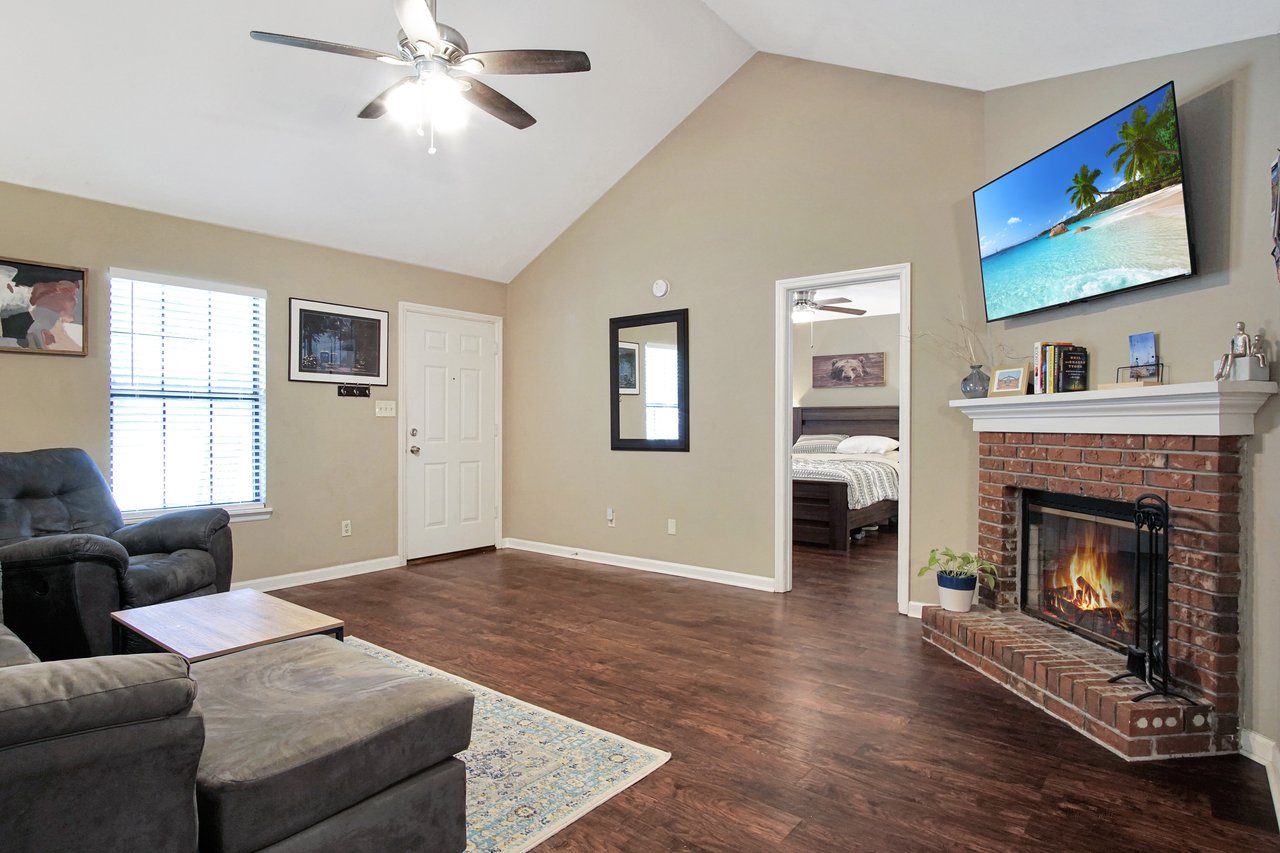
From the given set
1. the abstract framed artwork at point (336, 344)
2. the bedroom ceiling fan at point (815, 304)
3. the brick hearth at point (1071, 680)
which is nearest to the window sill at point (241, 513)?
the abstract framed artwork at point (336, 344)

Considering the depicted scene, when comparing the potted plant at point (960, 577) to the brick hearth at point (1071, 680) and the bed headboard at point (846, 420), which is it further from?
the bed headboard at point (846, 420)

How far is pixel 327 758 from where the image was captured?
1.46m

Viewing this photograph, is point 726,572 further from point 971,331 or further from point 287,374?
point 287,374

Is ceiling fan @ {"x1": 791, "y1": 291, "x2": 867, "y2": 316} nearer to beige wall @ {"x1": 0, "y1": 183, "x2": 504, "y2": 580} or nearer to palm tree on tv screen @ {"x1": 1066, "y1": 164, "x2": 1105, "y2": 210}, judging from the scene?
beige wall @ {"x1": 0, "y1": 183, "x2": 504, "y2": 580}

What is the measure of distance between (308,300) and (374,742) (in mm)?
4084

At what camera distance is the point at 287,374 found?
477 cm

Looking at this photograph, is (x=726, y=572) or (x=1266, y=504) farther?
(x=726, y=572)

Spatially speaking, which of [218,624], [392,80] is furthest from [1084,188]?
[218,624]

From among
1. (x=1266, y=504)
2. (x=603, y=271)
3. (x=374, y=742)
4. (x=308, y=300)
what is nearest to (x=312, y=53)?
(x=308, y=300)

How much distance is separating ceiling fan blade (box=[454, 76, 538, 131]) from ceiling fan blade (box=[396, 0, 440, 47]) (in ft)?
0.92

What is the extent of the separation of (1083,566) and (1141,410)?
2.79 feet

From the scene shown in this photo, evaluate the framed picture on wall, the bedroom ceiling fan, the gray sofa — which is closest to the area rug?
the gray sofa

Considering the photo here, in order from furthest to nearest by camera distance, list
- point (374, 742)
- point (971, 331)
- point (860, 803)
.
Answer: point (971, 331) < point (860, 803) < point (374, 742)

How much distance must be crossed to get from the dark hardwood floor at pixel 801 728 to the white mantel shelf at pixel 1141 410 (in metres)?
1.14
